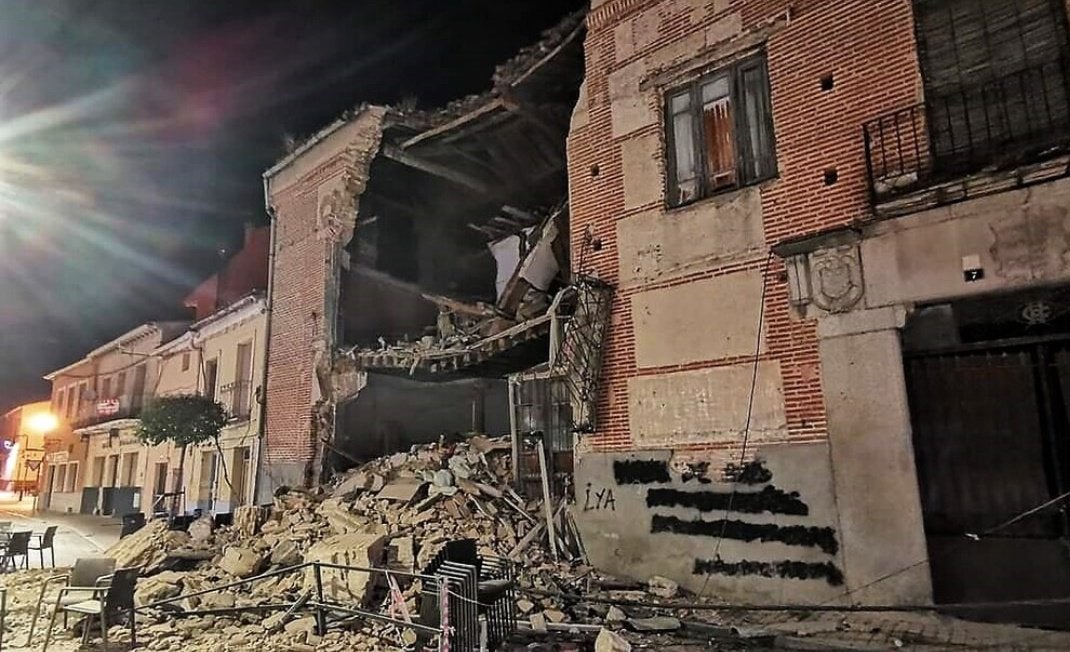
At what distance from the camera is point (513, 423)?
10.9 meters

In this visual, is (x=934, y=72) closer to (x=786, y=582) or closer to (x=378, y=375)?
(x=786, y=582)

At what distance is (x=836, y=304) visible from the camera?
705 centimetres

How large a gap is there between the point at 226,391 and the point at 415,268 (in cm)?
726

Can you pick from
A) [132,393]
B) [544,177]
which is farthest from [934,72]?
[132,393]

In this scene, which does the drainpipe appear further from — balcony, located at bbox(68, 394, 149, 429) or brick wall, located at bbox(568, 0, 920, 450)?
balcony, located at bbox(68, 394, 149, 429)

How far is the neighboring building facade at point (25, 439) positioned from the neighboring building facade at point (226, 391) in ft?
66.8

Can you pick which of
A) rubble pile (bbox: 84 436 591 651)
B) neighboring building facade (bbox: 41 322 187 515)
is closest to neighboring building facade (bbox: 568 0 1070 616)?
rubble pile (bbox: 84 436 591 651)

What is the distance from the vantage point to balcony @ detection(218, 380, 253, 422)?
58.2 feet

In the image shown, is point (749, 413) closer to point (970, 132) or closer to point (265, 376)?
point (970, 132)

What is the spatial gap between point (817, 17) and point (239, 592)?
1096cm

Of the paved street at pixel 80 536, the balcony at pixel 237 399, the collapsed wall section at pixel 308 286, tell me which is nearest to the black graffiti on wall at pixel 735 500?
the collapsed wall section at pixel 308 286

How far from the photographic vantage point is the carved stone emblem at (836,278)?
22.8 feet

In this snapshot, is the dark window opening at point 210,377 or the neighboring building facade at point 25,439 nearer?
the dark window opening at point 210,377

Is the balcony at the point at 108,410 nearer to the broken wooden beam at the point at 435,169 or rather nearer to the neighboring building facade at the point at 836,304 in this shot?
the broken wooden beam at the point at 435,169
